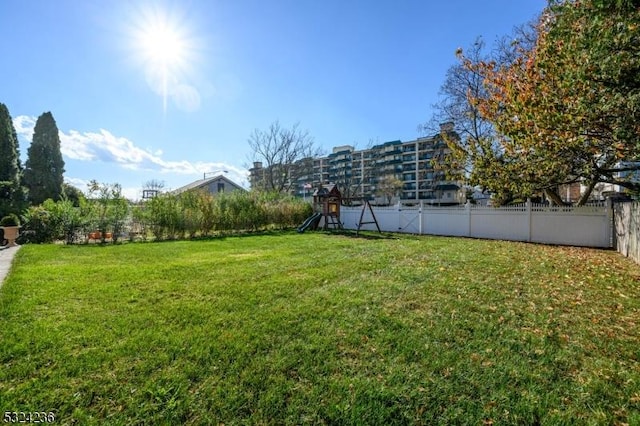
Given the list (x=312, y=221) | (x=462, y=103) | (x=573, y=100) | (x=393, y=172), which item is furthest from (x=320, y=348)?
(x=393, y=172)

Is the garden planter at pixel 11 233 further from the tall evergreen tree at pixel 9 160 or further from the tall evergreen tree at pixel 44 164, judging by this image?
the tall evergreen tree at pixel 44 164

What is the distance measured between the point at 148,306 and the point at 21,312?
1323mm

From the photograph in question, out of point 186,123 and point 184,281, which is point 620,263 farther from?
point 186,123

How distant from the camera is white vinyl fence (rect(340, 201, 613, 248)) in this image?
10117 millimetres

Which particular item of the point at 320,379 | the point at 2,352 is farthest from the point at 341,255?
the point at 2,352

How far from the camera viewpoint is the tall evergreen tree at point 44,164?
82.1 ft

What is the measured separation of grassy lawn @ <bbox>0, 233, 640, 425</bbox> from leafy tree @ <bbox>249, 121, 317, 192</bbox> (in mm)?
27733

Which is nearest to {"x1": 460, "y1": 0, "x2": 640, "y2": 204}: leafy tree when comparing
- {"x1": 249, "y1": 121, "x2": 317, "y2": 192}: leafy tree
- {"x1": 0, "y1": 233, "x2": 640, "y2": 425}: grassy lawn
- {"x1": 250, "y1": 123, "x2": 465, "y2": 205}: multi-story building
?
{"x1": 0, "y1": 233, "x2": 640, "y2": 425}: grassy lawn

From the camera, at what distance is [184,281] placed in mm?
5062

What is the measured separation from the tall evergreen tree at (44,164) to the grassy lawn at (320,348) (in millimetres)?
26952

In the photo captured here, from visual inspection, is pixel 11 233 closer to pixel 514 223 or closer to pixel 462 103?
pixel 514 223

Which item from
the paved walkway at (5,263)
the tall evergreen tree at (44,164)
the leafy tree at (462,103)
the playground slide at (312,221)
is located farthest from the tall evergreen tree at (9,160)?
the leafy tree at (462,103)

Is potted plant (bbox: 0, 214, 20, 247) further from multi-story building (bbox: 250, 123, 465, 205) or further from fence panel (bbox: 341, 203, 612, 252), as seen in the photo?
multi-story building (bbox: 250, 123, 465, 205)

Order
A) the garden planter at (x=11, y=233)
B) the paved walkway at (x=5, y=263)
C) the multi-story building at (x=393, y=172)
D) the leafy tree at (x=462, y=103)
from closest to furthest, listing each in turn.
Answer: the paved walkway at (x=5, y=263) < the garden planter at (x=11, y=233) < the leafy tree at (x=462, y=103) < the multi-story building at (x=393, y=172)
